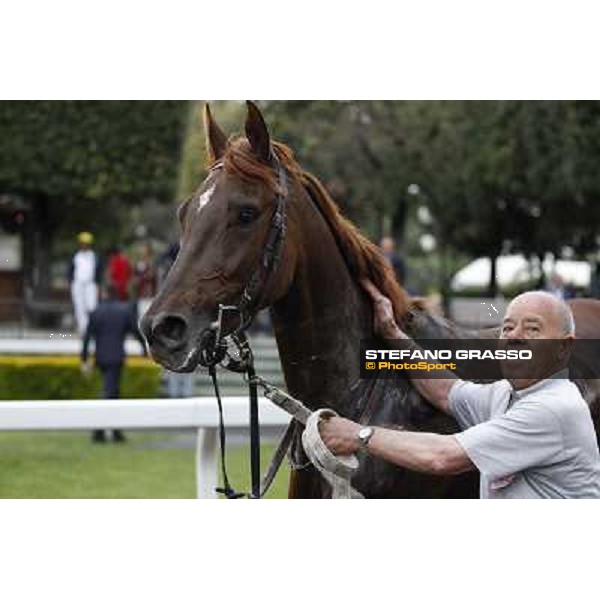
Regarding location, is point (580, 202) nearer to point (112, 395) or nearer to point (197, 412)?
point (112, 395)

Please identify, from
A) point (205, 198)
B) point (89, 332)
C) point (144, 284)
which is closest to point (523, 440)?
point (205, 198)

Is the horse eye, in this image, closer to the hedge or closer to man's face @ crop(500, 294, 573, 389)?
man's face @ crop(500, 294, 573, 389)

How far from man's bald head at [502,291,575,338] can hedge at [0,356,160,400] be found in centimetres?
845

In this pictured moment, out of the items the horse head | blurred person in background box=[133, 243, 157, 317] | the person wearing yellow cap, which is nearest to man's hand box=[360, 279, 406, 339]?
the horse head

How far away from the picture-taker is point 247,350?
395 centimetres

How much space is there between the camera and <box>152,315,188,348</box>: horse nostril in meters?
3.61

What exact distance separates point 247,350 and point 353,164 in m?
22.3

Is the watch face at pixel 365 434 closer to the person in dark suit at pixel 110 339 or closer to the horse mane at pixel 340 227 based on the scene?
the horse mane at pixel 340 227

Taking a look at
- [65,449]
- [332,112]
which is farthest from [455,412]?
[332,112]

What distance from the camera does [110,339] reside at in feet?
40.2

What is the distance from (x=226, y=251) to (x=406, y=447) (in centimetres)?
81

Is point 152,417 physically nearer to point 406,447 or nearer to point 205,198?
point 205,198

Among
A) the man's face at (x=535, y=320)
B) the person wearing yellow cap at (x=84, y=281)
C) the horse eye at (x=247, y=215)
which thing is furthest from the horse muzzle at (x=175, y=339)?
the person wearing yellow cap at (x=84, y=281)

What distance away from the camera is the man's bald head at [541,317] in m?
3.60
